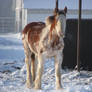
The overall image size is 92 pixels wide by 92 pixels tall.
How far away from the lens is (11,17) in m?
39.0

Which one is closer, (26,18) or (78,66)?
(78,66)

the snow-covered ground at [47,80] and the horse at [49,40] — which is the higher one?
the horse at [49,40]

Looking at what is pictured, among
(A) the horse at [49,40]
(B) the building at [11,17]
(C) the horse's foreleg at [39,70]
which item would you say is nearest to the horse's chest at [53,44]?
(A) the horse at [49,40]

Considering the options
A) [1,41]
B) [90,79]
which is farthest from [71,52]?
[1,41]

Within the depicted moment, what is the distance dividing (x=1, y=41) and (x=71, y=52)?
481 inches

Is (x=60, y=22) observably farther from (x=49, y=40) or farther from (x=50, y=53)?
(x=50, y=53)

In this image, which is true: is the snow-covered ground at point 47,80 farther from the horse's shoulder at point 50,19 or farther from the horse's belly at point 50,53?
the horse's shoulder at point 50,19

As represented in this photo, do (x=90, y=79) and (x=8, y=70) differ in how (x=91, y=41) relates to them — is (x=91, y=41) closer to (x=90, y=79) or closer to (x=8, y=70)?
(x=90, y=79)

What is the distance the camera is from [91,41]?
11.0 meters

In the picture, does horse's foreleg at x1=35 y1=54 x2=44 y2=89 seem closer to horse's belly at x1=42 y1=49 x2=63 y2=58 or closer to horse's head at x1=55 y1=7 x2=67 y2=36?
horse's belly at x1=42 y1=49 x2=63 y2=58

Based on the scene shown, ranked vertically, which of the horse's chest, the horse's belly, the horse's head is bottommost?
the horse's belly

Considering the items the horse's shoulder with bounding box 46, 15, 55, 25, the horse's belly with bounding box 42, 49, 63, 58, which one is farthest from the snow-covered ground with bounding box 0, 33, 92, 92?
the horse's shoulder with bounding box 46, 15, 55, 25

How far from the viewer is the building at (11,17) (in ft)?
106

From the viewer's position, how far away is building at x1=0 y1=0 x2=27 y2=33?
106ft
